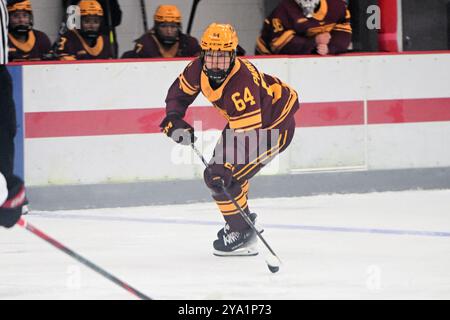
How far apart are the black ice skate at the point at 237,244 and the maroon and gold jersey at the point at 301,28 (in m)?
2.31

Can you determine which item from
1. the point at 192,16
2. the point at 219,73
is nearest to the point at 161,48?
the point at 192,16

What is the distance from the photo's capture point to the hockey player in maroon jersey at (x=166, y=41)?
8.55 meters

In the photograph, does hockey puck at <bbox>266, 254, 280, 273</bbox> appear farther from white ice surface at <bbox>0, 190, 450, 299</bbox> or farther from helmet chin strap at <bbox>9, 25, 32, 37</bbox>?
helmet chin strap at <bbox>9, 25, 32, 37</bbox>

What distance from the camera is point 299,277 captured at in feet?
19.0

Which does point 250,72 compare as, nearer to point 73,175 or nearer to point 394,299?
point 394,299

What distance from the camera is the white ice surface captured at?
5.50 meters

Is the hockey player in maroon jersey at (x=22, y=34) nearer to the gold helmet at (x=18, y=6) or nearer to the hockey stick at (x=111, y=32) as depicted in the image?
the gold helmet at (x=18, y=6)

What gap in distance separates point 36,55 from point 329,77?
189 centimetres

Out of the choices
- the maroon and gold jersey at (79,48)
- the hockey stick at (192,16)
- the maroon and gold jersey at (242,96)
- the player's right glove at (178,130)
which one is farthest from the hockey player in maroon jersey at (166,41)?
the player's right glove at (178,130)

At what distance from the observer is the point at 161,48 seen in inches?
340

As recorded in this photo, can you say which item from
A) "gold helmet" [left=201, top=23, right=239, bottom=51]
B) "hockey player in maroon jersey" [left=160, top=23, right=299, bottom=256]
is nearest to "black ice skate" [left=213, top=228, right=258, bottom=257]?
"hockey player in maroon jersey" [left=160, top=23, right=299, bottom=256]

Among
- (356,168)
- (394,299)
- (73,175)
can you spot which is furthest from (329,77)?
(394,299)
